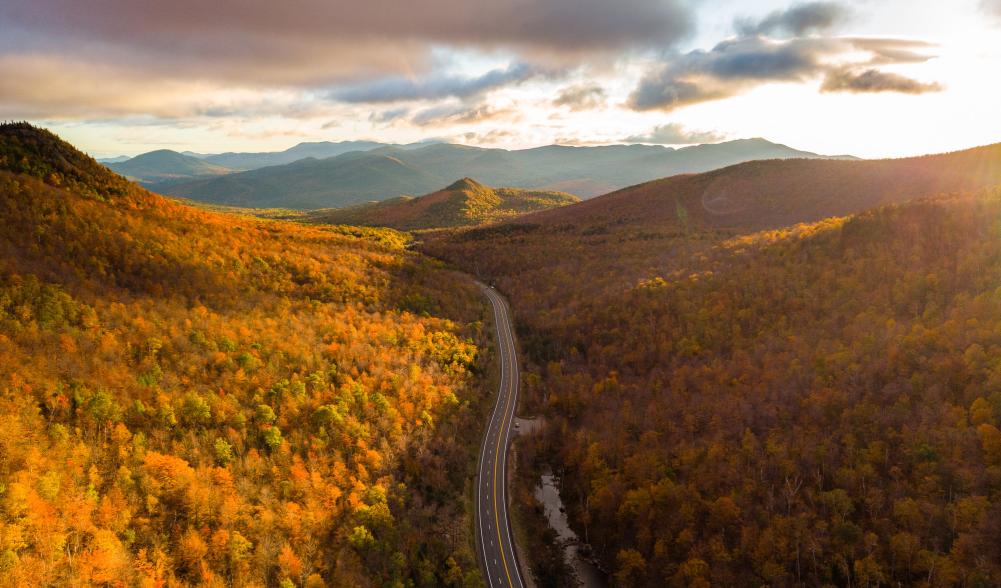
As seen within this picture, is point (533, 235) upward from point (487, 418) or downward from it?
upward

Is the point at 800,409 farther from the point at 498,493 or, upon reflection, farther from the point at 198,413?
the point at 198,413

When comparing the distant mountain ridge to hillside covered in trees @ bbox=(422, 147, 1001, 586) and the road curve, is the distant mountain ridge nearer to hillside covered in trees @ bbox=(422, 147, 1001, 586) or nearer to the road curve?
hillside covered in trees @ bbox=(422, 147, 1001, 586)

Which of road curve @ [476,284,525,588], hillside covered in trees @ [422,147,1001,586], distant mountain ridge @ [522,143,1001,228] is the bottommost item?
road curve @ [476,284,525,588]

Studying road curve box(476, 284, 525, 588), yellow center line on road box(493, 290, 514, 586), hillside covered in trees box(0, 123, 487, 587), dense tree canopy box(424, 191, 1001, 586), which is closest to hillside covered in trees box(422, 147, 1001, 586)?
dense tree canopy box(424, 191, 1001, 586)

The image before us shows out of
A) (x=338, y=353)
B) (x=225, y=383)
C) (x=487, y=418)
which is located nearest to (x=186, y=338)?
(x=225, y=383)

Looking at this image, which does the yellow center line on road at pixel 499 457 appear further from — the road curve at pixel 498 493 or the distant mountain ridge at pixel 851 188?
the distant mountain ridge at pixel 851 188

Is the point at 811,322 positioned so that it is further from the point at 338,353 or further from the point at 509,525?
the point at 338,353

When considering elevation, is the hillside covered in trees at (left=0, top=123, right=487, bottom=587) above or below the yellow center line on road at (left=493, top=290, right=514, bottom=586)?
above
